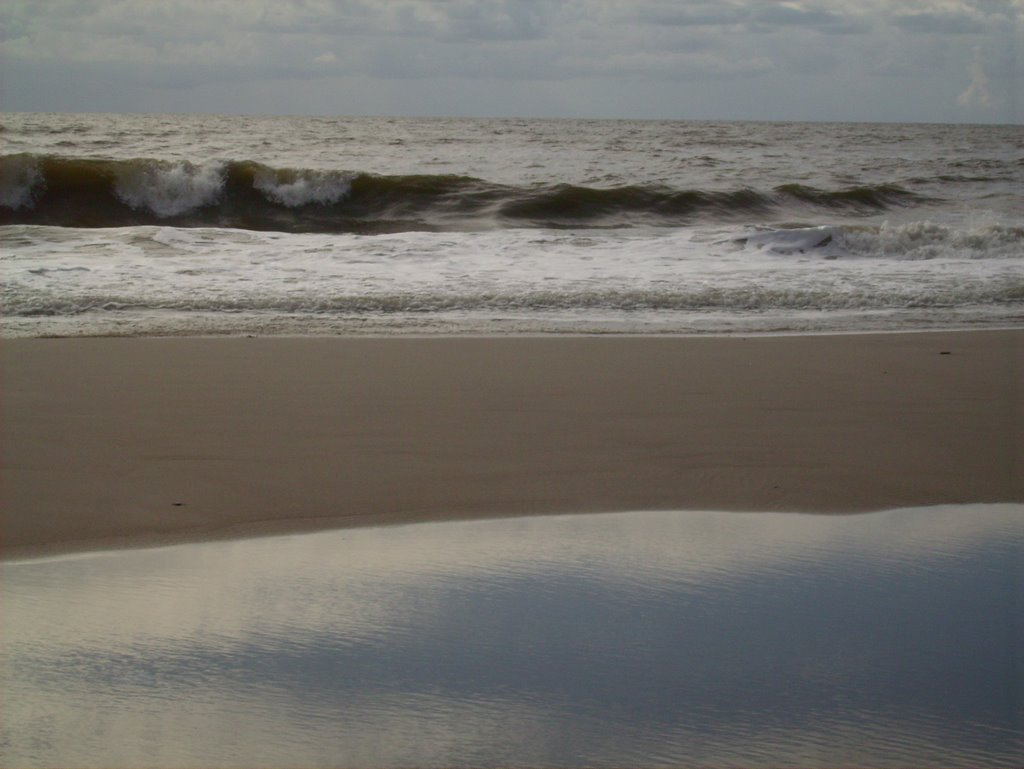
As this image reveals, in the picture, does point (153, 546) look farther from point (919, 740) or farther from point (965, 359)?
point (965, 359)

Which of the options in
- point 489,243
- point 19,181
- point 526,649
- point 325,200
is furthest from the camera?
point 325,200

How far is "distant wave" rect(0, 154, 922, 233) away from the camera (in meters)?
18.1

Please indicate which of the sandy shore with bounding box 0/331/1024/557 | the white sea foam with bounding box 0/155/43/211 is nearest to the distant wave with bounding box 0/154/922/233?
the white sea foam with bounding box 0/155/43/211

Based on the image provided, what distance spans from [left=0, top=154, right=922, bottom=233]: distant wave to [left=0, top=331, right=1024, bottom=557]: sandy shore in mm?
11109

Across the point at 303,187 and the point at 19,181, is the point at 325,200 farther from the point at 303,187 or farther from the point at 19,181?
the point at 19,181

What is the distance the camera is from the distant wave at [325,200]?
59.5 ft

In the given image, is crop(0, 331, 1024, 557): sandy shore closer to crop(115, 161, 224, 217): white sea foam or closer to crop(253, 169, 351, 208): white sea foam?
crop(115, 161, 224, 217): white sea foam

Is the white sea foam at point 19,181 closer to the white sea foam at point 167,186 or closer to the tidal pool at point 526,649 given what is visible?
the white sea foam at point 167,186

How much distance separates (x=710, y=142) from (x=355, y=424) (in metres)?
32.4

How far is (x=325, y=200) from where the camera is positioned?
780 inches

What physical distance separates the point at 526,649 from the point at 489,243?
→ 31.6 feet

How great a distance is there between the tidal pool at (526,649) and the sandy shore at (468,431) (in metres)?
0.37

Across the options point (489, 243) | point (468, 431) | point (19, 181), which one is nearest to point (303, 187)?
point (19, 181)

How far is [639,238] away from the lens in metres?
13.8
